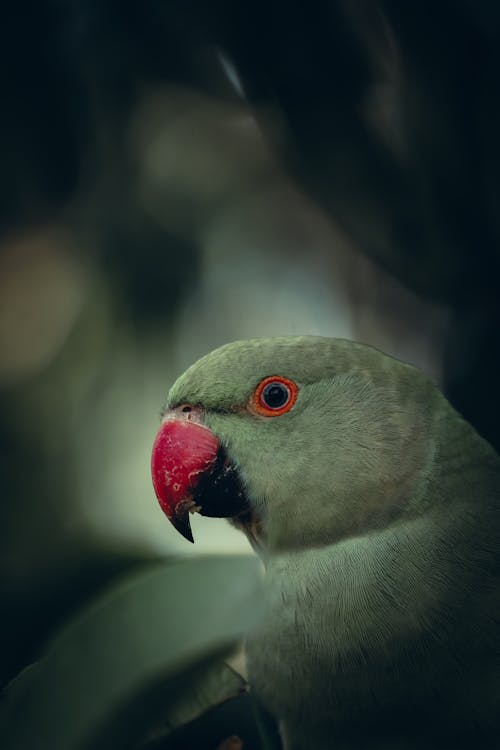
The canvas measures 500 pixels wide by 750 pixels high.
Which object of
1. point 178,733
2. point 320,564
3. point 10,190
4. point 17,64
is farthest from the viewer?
point 10,190

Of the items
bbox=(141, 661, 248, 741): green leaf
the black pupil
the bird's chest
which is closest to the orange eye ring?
the black pupil

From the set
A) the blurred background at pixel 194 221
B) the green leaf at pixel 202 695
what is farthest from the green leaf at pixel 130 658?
the blurred background at pixel 194 221

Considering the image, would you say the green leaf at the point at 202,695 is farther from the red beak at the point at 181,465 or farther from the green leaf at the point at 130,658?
the red beak at the point at 181,465

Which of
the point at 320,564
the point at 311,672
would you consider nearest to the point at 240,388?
the point at 320,564

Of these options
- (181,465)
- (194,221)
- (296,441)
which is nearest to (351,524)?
(296,441)

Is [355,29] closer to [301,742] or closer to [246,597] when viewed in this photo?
[246,597]

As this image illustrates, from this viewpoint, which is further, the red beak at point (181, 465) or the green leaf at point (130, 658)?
the red beak at point (181, 465)

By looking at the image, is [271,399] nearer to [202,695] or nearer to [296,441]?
[296,441]
